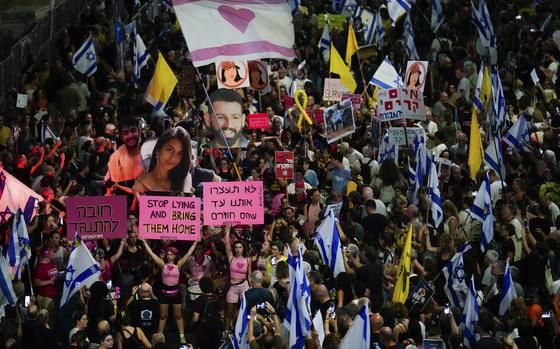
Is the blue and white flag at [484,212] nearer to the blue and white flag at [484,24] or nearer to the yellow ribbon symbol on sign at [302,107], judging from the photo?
the yellow ribbon symbol on sign at [302,107]

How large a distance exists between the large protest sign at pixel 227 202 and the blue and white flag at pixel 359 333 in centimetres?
505

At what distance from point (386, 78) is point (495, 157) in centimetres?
452

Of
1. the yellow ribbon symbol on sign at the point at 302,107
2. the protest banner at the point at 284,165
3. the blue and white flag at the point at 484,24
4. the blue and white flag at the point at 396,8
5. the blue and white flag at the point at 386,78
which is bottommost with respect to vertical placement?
the protest banner at the point at 284,165

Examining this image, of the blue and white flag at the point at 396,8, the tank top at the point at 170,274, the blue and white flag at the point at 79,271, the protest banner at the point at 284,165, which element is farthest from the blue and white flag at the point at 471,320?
the blue and white flag at the point at 396,8

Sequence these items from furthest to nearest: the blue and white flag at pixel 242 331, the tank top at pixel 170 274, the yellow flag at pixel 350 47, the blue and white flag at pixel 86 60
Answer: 1. the yellow flag at pixel 350 47
2. the blue and white flag at pixel 86 60
3. the tank top at pixel 170 274
4. the blue and white flag at pixel 242 331

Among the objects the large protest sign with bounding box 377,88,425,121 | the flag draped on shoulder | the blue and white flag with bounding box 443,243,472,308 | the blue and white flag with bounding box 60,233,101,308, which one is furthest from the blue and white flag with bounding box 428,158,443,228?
the blue and white flag with bounding box 60,233,101,308

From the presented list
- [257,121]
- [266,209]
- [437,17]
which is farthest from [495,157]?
[437,17]

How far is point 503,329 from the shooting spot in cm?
2167

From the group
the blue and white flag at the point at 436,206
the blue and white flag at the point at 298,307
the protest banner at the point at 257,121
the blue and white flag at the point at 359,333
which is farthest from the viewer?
the protest banner at the point at 257,121

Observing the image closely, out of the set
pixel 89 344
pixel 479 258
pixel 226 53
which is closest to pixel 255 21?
pixel 226 53

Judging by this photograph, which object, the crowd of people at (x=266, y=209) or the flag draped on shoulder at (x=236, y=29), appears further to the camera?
the flag draped on shoulder at (x=236, y=29)

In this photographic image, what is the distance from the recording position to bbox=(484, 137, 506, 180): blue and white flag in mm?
27109

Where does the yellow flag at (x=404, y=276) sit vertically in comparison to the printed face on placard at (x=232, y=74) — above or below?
below

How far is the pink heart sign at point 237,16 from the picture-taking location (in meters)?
25.8
